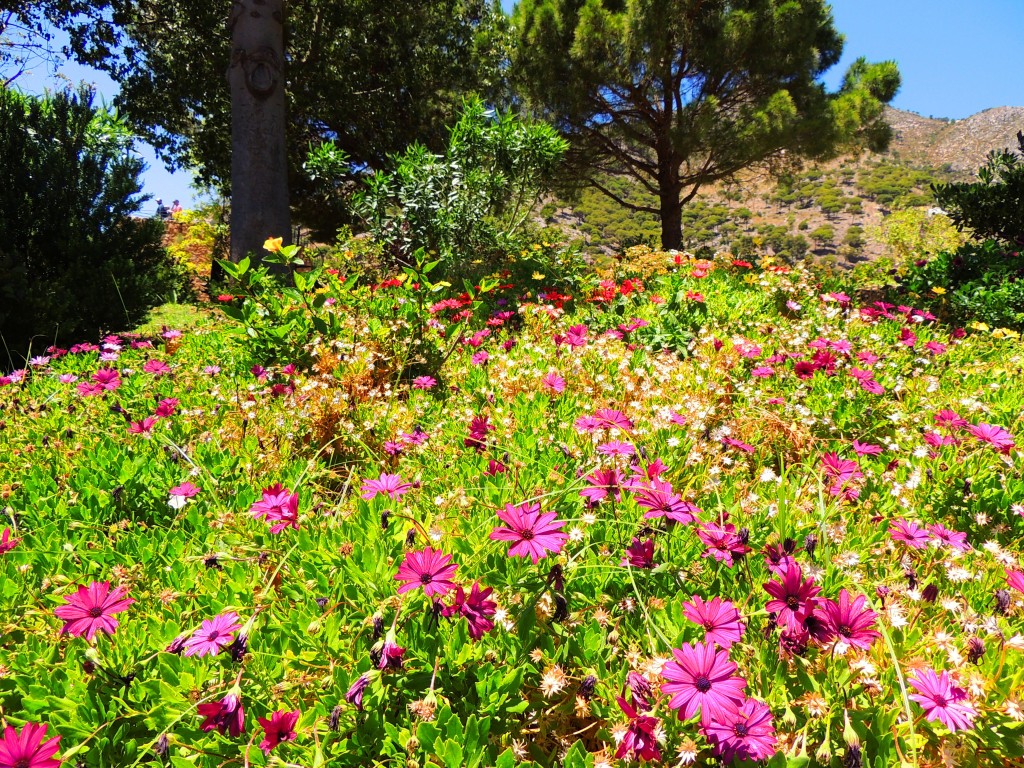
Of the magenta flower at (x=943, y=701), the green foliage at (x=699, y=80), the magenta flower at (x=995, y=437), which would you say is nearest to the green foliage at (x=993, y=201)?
the green foliage at (x=699, y=80)

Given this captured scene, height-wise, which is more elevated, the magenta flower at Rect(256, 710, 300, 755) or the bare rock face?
the bare rock face

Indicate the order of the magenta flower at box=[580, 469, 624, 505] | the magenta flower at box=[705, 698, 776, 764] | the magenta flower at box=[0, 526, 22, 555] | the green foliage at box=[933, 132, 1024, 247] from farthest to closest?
the green foliage at box=[933, 132, 1024, 247] < the magenta flower at box=[0, 526, 22, 555] < the magenta flower at box=[580, 469, 624, 505] < the magenta flower at box=[705, 698, 776, 764]

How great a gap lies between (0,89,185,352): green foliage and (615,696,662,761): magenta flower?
6941mm

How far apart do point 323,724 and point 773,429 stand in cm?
218

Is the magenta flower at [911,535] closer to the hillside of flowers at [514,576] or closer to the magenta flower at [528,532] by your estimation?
the hillside of flowers at [514,576]

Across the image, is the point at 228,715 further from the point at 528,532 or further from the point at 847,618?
the point at 847,618

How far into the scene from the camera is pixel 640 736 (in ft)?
3.13

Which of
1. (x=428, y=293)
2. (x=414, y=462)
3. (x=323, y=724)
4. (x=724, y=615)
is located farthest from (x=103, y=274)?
(x=724, y=615)

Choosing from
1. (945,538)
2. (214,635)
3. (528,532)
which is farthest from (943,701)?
(214,635)

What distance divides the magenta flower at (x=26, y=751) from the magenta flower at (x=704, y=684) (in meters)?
1.00

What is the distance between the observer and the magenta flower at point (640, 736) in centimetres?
Result: 95

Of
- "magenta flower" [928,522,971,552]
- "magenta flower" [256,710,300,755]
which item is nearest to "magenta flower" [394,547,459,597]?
"magenta flower" [256,710,300,755]

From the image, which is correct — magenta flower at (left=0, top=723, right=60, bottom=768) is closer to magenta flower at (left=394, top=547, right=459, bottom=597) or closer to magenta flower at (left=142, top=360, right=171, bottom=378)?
magenta flower at (left=394, top=547, right=459, bottom=597)

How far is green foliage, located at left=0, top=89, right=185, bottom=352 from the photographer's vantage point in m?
6.15
